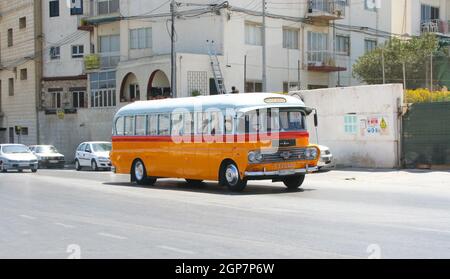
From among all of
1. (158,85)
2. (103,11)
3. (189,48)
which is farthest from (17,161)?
(103,11)

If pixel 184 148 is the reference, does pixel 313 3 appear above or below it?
above

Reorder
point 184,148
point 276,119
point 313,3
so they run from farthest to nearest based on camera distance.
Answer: point 313,3 < point 184,148 < point 276,119

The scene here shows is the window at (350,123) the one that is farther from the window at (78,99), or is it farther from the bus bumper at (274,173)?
the window at (78,99)

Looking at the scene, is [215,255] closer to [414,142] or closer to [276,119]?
[276,119]

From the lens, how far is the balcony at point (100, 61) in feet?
151

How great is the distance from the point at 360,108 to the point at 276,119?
31.1 feet

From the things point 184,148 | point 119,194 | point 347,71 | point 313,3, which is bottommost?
point 119,194

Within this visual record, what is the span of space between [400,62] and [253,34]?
9686 mm

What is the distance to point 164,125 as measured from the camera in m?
21.2

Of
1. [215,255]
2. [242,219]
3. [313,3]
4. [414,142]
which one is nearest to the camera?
[215,255]

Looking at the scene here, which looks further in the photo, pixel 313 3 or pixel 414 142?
pixel 313 3

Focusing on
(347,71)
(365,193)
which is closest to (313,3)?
(347,71)

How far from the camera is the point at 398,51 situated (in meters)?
39.1

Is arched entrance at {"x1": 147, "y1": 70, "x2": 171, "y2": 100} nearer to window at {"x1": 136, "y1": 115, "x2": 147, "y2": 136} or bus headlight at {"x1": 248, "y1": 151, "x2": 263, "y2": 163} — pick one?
window at {"x1": 136, "y1": 115, "x2": 147, "y2": 136}
